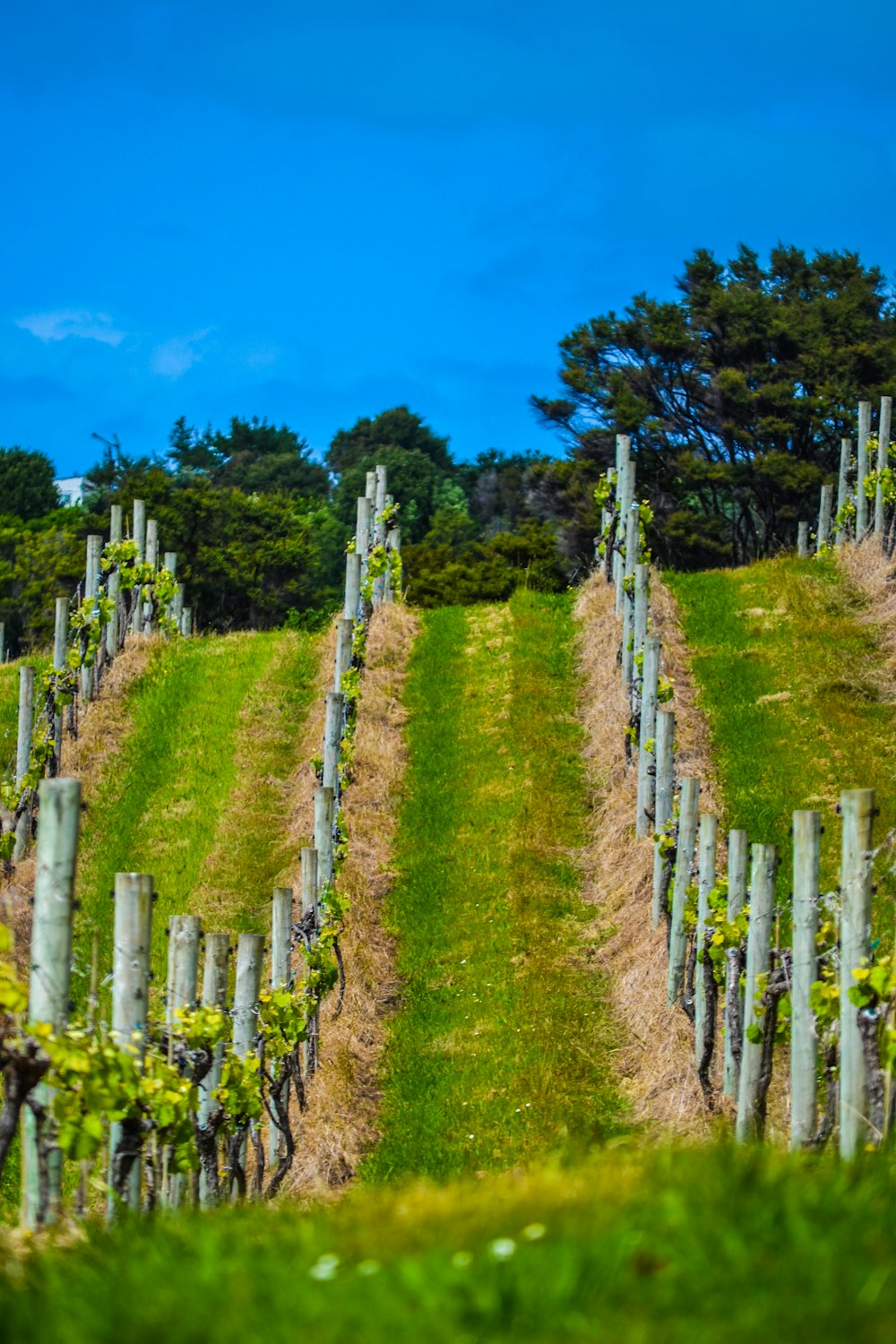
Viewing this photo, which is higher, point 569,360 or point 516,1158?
point 569,360

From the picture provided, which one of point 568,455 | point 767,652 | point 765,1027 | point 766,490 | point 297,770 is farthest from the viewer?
point 568,455

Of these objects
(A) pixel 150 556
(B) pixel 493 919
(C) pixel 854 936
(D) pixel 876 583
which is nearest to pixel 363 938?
(B) pixel 493 919

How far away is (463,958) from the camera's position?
14.3 m

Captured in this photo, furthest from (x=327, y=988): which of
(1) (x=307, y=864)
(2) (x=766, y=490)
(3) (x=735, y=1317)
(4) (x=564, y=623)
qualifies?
(2) (x=766, y=490)

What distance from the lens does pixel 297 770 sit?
19.1m

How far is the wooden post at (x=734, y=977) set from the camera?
9922 mm

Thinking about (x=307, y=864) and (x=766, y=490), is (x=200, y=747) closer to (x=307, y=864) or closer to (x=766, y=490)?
(x=307, y=864)

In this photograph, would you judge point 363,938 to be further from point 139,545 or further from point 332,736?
point 139,545

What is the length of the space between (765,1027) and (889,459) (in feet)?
60.3

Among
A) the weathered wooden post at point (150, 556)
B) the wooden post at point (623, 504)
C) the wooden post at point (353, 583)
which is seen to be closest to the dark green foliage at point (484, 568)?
the wooden post at point (623, 504)

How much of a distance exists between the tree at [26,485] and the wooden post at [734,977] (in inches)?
2178

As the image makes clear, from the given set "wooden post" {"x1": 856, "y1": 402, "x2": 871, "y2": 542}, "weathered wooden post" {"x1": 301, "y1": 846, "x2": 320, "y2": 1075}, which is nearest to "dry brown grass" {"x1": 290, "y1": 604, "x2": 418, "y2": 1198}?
"weathered wooden post" {"x1": 301, "y1": 846, "x2": 320, "y2": 1075}

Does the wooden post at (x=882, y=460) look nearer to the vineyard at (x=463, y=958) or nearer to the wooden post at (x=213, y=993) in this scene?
the vineyard at (x=463, y=958)

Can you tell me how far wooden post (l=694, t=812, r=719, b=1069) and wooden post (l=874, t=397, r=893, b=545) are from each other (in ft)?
46.4
